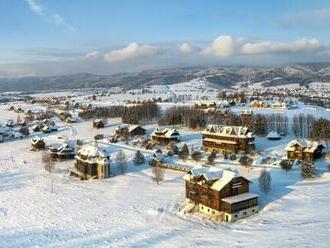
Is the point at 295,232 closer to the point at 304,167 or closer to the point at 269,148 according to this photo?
the point at 304,167

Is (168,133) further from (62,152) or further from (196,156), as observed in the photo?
(62,152)

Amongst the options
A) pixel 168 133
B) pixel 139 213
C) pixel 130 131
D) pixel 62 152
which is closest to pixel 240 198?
pixel 139 213

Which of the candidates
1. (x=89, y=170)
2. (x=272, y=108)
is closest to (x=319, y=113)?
(x=272, y=108)

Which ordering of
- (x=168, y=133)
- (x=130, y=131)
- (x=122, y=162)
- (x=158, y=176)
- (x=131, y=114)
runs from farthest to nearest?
(x=131, y=114) → (x=130, y=131) → (x=168, y=133) → (x=122, y=162) → (x=158, y=176)

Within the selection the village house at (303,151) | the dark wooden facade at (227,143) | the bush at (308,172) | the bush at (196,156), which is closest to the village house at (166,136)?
the dark wooden facade at (227,143)

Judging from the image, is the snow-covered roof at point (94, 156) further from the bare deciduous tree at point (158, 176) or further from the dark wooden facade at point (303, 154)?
the dark wooden facade at point (303, 154)

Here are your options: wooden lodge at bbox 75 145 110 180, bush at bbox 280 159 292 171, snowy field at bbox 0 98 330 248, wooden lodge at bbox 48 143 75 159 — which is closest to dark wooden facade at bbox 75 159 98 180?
wooden lodge at bbox 75 145 110 180
